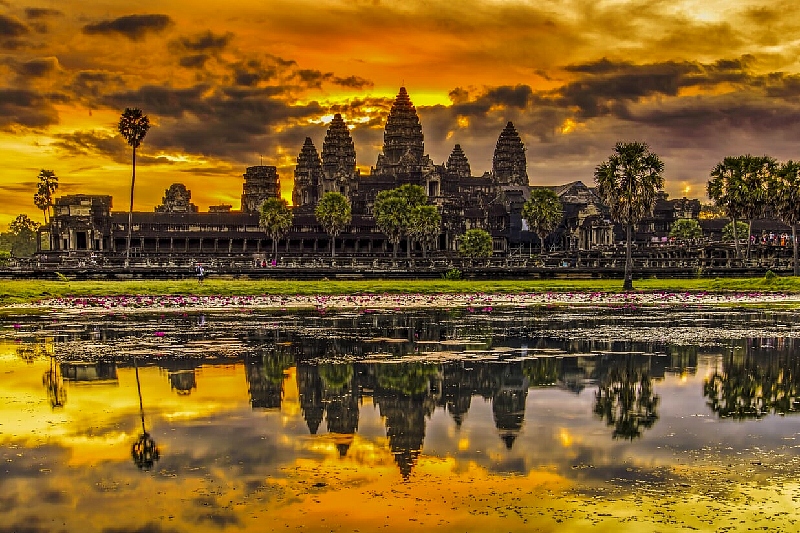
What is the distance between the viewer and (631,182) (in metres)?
63.7

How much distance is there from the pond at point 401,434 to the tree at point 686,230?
111 m

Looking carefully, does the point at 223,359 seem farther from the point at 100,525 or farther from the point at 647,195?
the point at 647,195

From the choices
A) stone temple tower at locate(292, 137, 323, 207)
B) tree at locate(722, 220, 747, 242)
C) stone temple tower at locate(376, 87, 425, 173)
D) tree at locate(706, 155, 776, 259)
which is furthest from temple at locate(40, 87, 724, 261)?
tree at locate(706, 155, 776, 259)

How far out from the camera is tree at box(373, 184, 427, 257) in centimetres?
10806

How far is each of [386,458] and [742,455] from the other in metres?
4.49

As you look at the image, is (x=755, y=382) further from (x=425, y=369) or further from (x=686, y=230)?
(x=686, y=230)

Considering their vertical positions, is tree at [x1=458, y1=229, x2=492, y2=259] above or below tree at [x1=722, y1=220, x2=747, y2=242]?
below

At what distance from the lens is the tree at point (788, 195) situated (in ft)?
245

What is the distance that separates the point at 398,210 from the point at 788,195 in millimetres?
43469

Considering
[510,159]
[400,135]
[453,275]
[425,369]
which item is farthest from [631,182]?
[510,159]

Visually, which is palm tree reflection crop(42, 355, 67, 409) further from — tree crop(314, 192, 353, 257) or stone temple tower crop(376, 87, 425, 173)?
stone temple tower crop(376, 87, 425, 173)

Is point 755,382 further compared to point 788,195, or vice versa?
point 788,195

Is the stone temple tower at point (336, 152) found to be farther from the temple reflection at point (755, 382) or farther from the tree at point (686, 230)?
the temple reflection at point (755, 382)

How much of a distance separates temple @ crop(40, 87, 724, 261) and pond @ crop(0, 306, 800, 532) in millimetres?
84807
